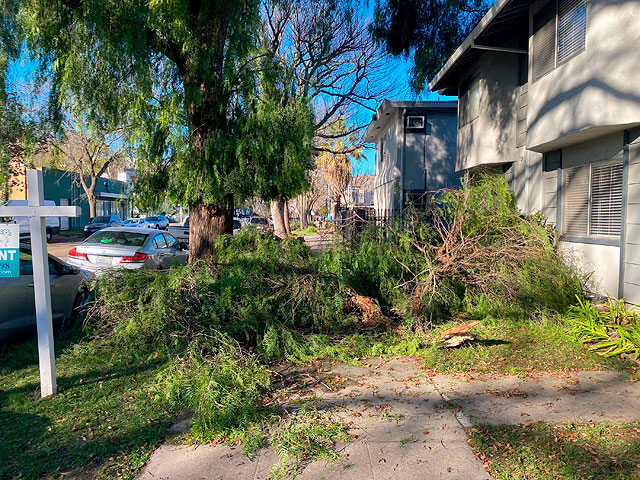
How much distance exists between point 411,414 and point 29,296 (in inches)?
208

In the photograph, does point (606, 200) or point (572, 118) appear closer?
point (572, 118)

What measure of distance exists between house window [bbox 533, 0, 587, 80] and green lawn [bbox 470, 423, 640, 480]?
630cm

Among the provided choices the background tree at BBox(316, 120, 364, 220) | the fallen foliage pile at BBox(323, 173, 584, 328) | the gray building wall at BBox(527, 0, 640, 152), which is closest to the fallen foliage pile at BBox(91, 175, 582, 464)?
the fallen foliage pile at BBox(323, 173, 584, 328)

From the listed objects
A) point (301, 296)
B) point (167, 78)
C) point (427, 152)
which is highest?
point (167, 78)

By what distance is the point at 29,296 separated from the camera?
6391mm

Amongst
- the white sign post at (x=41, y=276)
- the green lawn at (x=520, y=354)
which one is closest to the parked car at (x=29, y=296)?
the white sign post at (x=41, y=276)

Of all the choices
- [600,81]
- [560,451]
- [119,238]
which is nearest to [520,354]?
[560,451]

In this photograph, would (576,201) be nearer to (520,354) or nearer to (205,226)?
(520,354)

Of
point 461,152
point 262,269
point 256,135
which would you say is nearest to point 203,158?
point 256,135

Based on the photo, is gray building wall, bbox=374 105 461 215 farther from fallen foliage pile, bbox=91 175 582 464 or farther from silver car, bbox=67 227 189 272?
silver car, bbox=67 227 189 272

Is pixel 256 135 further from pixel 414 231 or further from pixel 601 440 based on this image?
pixel 601 440

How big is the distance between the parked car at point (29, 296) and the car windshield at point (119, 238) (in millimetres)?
2743

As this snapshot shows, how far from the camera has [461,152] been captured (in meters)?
13.3

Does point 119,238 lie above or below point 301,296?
above
